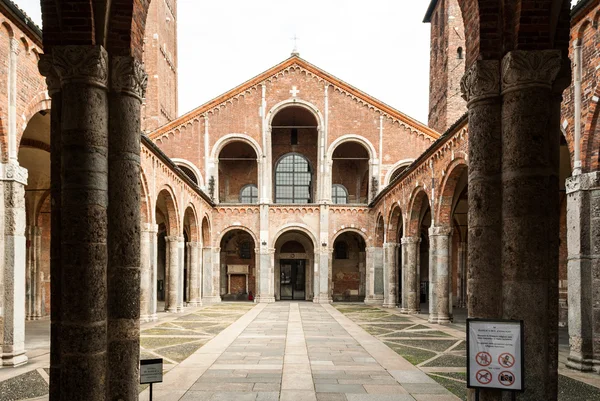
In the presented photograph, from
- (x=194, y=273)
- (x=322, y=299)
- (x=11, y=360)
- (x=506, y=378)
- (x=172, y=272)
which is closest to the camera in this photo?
(x=506, y=378)

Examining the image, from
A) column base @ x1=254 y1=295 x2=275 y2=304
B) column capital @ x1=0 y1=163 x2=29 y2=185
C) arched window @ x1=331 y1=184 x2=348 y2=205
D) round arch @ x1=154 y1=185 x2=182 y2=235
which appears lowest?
column base @ x1=254 y1=295 x2=275 y2=304

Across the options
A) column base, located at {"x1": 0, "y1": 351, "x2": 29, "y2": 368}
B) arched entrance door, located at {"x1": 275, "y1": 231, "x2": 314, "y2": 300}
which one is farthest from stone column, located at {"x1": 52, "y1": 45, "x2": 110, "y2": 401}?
arched entrance door, located at {"x1": 275, "y1": 231, "x2": 314, "y2": 300}

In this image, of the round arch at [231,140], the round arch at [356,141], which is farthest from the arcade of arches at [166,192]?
the round arch at [231,140]

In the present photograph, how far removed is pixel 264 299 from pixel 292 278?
388 cm

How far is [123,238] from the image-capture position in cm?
560

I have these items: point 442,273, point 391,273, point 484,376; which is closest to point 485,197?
point 484,376

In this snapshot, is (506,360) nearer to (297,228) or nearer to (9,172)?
(9,172)

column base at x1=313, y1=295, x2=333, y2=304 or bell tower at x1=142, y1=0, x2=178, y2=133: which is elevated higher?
bell tower at x1=142, y1=0, x2=178, y2=133

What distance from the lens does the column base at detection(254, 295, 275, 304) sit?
29797 millimetres

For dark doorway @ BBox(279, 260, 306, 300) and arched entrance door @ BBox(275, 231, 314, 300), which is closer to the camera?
arched entrance door @ BBox(275, 231, 314, 300)

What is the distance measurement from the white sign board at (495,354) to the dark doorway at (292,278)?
28353 mm

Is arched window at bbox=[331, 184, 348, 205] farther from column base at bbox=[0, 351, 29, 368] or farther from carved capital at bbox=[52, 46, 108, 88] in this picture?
carved capital at bbox=[52, 46, 108, 88]

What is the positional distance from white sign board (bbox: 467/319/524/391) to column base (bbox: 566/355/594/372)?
239 inches

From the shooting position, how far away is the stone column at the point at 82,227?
524 centimetres
